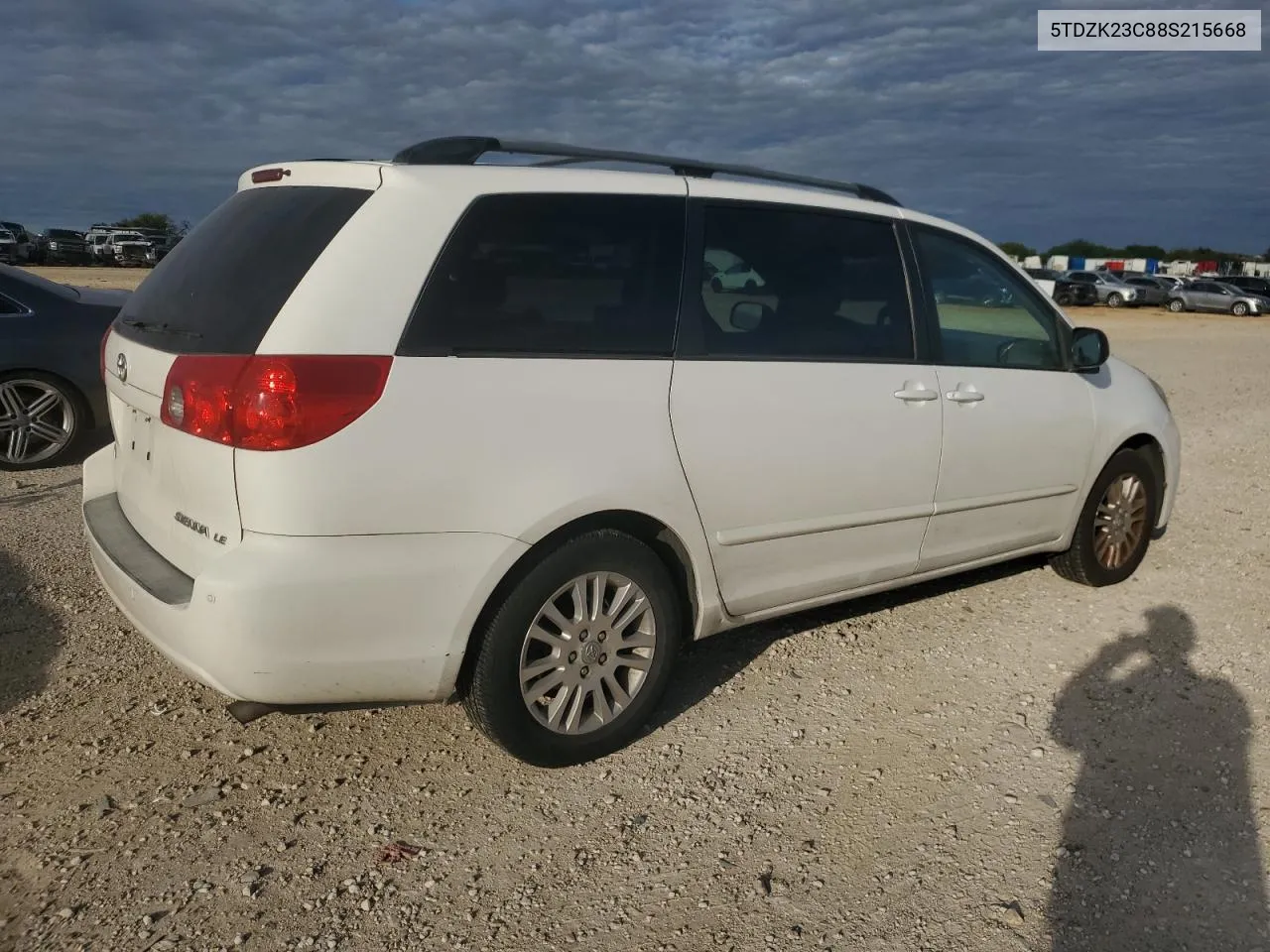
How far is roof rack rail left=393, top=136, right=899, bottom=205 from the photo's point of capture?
121 inches

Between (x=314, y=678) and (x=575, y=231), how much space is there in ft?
5.04

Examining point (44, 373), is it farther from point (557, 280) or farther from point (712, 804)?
point (712, 804)

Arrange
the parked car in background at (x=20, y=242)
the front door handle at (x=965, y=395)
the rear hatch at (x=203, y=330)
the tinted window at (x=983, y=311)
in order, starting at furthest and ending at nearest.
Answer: the parked car in background at (x=20, y=242) < the tinted window at (x=983, y=311) < the front door handle at (x=965, y=395) < the rear hatch at (x=203, y=330)

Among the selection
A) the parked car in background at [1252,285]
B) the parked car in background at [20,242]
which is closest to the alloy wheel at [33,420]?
the parked car in background at [20,242]

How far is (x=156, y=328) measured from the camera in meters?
3.15

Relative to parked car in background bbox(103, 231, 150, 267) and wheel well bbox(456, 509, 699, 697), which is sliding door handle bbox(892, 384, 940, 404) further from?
Answer: parked car in background bbox(103, 231, 150, 267)

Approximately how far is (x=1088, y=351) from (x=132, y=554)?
13.2 ft

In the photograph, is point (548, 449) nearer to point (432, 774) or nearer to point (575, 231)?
point (575, 231)

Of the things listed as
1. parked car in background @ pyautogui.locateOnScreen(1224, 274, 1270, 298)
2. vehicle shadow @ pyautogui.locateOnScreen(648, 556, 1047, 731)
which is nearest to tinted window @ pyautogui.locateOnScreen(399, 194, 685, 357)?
vehicle shadow @ pyautogui.locateOnScreen(648, 556, 1047, 731)

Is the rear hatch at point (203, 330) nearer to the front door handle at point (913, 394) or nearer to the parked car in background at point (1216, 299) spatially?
the front door handle at point (913, 394)

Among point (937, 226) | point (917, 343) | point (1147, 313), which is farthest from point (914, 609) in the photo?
point (1147, 313)

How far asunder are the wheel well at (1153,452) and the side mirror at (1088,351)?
0.58 meters

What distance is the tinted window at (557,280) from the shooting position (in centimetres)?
292

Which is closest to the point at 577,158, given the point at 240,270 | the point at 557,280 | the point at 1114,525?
→ the point at 557,280
